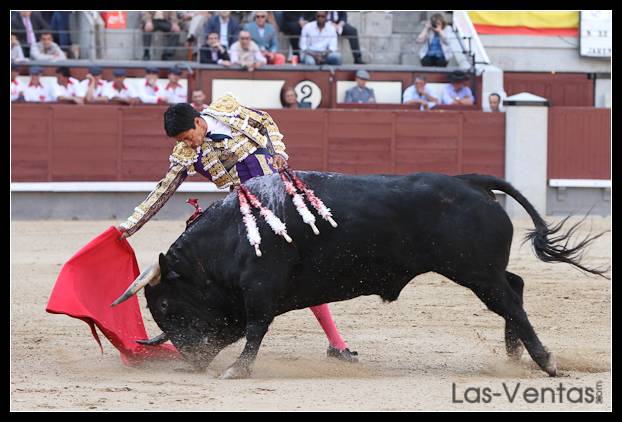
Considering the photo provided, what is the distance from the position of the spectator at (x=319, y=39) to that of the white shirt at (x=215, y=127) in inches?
284

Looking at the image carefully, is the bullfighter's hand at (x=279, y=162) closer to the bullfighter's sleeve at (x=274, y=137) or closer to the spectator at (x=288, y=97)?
the bullfighter's sleeve at (x=274, y=137)

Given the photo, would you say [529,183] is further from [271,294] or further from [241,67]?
[271,294]

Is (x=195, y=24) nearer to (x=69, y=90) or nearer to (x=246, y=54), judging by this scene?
(x=246, y=54)

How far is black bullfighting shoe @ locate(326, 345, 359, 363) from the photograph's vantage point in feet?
15.7

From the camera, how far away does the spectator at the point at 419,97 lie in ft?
38.2

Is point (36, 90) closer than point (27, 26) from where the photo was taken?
Yes

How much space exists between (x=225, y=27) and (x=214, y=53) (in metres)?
0.38

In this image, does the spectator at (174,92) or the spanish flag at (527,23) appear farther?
the spanish flag at (527,23)

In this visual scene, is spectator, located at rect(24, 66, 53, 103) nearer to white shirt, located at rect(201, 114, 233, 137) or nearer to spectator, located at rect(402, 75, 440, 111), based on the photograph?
spectator, located at rect(402, 75, 440, 111)

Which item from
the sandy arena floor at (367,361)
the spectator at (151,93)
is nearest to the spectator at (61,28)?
the spectator at (151,93)

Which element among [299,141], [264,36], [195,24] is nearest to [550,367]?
[299,141]

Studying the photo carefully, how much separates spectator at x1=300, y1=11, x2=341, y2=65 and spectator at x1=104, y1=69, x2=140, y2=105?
1.74 meters

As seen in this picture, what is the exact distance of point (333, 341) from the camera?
486cm
